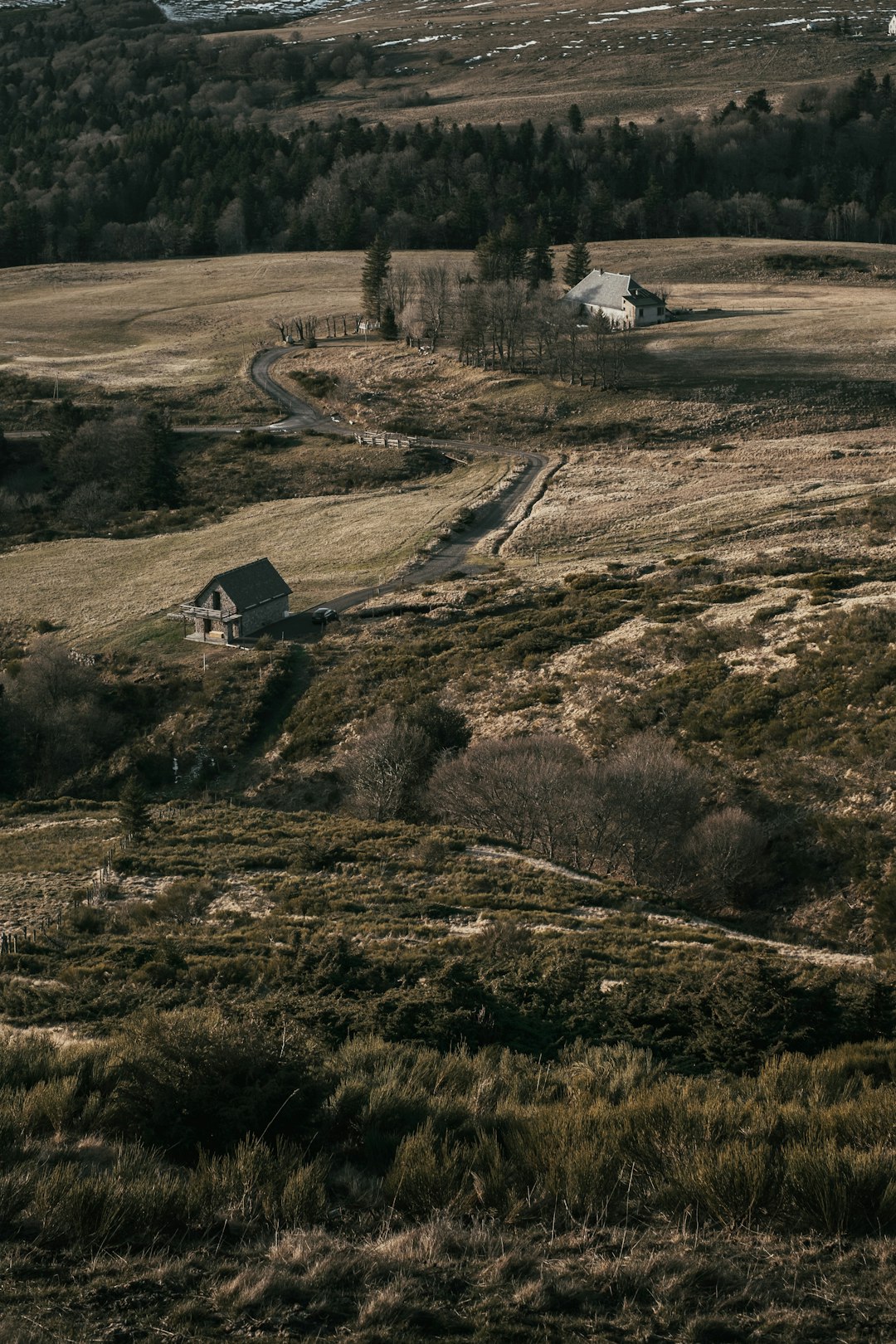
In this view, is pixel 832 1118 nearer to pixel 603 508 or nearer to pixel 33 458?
pixel 603 508

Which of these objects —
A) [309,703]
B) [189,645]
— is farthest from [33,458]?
[309,703]

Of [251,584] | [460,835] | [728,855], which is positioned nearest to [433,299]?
[251,584]

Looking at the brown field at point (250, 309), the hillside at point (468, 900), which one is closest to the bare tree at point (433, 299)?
the brown field at point (250, 309)

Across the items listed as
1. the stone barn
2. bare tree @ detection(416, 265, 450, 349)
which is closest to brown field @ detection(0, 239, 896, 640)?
the stone barn

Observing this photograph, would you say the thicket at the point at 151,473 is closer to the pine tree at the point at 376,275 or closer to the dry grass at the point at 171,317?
the dry grass at the point at 171,317

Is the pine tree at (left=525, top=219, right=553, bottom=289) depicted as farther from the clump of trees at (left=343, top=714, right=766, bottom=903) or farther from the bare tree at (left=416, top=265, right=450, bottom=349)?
the clump of trees at (left=343, top=714, right=766, bottom=903)

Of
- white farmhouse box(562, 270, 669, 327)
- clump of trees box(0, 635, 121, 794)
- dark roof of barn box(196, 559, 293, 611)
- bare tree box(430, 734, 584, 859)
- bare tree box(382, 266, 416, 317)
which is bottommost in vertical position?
clump of trees box(0, 635, 121, 794)
